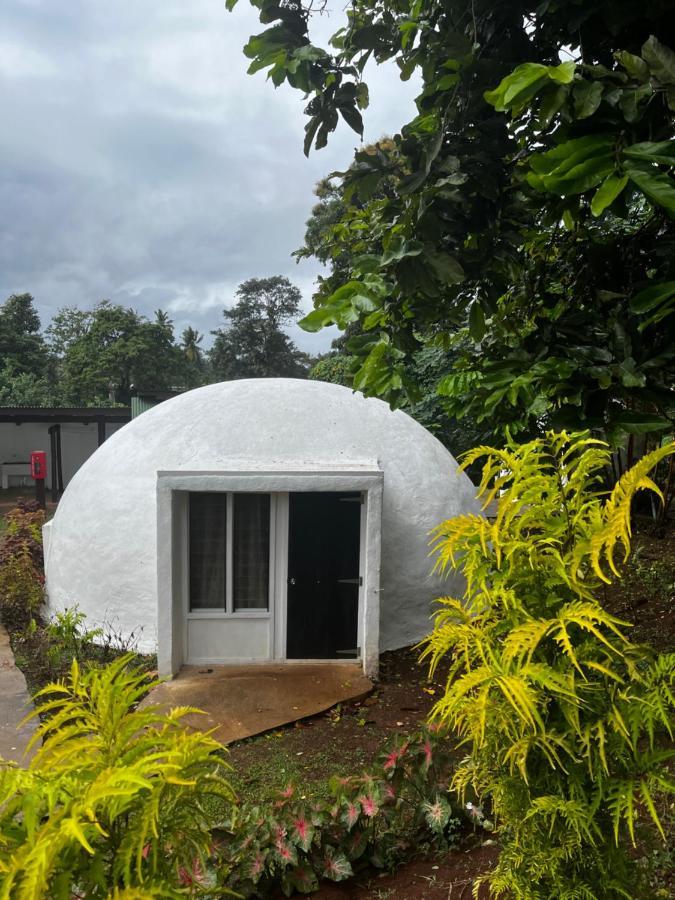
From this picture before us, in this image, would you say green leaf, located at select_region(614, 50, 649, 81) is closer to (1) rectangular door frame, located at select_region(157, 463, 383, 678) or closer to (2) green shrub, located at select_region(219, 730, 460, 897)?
(2) green shrub, located at select_region(219, 730, 460, 897)

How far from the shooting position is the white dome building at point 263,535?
6836mm

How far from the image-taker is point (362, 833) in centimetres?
339

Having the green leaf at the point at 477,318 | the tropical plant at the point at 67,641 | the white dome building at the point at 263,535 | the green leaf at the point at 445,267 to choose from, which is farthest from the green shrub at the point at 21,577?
the green leaf at the point at 445,267

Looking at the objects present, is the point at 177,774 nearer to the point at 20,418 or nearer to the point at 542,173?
the point at 542,173

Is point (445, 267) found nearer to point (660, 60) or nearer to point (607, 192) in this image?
point (607, 192)

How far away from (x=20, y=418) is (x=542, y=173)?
21211 millimetres

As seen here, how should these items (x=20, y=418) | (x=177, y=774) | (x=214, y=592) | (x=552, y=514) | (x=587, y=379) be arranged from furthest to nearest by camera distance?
(x=20, y=418)
(x=214, y=592)
(x=587, y=379)
(x=552, y=514)
(x=177, y=774)

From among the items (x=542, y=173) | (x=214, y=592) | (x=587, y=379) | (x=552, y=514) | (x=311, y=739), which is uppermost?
(x=542, y=173)

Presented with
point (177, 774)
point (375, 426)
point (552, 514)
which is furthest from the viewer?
point (375, 426)

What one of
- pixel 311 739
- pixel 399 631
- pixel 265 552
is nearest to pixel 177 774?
pixel 311 739

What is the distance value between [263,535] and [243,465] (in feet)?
2.90

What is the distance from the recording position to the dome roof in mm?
7441

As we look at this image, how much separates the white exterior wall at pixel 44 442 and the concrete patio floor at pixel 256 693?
63.9 feet

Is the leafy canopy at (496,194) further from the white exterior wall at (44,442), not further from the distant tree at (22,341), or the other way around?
the distant tree at (22,341)
